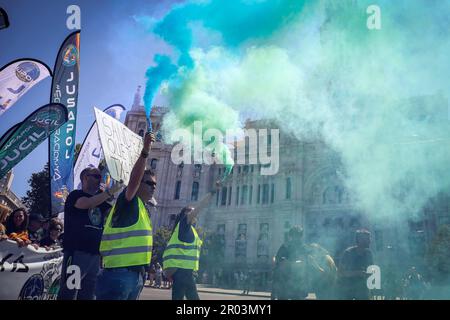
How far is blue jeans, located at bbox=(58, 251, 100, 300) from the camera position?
4.32 meters

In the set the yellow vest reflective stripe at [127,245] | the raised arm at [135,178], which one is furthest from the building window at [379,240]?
the raised arm at [135,178]

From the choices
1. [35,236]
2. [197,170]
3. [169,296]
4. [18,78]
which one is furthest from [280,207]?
[35,236]

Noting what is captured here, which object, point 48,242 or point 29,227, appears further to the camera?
point 29,227

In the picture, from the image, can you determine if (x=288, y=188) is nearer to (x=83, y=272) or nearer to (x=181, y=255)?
(x=181, y=255)

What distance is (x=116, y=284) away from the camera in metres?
3.30

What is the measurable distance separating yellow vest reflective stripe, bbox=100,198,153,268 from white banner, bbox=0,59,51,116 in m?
8.17

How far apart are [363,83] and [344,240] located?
827 inches

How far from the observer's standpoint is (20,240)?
5469 mm

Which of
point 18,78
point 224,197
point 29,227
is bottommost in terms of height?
point 29,227

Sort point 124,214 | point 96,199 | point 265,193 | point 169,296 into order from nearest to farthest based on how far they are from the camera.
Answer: point 124,214
point 96,199
point 169,296
point 265,193

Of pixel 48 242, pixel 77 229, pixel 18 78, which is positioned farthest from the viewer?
pixel 18 78

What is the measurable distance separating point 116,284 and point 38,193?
33824 mm
